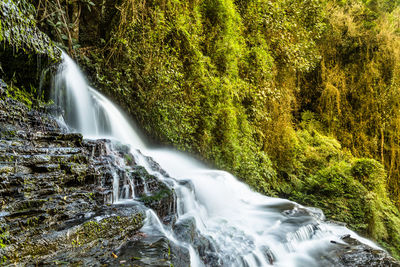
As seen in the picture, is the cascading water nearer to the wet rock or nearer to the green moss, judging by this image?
the wet rock

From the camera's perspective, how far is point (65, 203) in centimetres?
222

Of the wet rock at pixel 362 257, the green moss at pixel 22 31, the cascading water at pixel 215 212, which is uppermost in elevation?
the green moss at pixel 22 31

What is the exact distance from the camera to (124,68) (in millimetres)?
4953

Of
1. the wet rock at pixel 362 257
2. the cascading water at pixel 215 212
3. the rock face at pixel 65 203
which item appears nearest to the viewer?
the rock face at pixel 65 203

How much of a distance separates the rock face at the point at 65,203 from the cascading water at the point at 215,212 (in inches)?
8.2

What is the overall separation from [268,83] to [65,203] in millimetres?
6219

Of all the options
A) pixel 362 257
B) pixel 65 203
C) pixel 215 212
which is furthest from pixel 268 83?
pixel 65 203

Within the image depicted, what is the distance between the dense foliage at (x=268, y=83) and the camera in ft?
16.6

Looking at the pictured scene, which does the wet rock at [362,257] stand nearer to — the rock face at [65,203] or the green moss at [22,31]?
the rock face at [65,203]

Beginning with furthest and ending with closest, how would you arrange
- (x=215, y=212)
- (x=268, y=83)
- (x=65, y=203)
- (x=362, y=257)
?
(x=268, y=83), (x=215, y=212), (x=362, y=257), (x=65, y=203)

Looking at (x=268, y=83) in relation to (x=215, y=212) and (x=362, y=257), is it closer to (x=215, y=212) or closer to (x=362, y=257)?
(x=215, y=212)

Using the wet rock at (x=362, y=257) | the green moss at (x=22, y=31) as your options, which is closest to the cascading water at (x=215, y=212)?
the wet rock at (x=362, y=257)

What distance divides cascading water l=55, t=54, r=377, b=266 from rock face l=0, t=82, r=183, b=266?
0.68 ft

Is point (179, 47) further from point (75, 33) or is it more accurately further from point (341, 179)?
point (341, 179)
